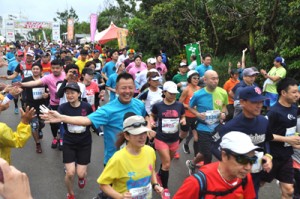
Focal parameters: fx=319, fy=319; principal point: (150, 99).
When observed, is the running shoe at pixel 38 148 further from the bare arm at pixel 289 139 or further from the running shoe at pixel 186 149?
the bare arm at pixel 289 139

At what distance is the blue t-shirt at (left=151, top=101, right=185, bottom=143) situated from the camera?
493cm

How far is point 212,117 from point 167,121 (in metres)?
0.76

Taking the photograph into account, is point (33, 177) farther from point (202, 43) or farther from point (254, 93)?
point (202, 43)

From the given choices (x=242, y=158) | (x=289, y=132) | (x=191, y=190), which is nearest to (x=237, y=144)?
(x=242, y=158)

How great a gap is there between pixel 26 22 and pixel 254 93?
74.7m

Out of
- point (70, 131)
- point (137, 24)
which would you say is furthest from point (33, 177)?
point (137, 24)

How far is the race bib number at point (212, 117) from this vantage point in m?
5.10

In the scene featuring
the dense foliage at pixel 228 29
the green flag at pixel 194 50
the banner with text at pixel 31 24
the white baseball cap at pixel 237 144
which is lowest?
the white baseball cap at pixel 237 144

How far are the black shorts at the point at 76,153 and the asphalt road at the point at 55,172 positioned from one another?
673 mm

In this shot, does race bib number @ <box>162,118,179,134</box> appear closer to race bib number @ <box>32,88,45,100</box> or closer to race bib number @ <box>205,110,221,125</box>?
race bib number @ <box>205,110,221,125</box>

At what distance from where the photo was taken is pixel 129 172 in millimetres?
3006

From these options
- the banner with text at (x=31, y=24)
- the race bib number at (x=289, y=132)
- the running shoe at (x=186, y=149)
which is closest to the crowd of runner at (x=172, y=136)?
the race bib number at (x=289, y=132)

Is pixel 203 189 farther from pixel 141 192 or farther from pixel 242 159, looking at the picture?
pixel 141 192

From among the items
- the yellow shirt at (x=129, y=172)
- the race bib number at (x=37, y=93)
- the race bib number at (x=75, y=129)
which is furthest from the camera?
the race bib number at (x=37, y=93)
